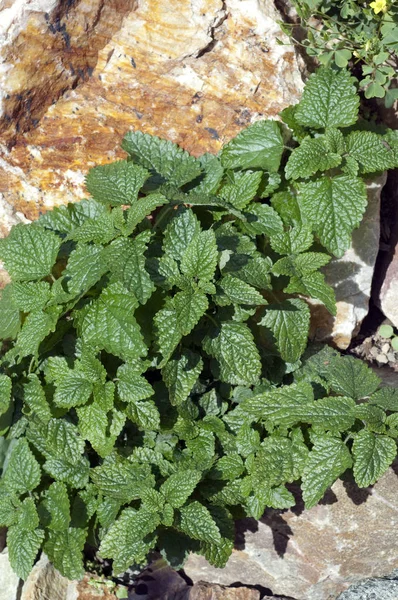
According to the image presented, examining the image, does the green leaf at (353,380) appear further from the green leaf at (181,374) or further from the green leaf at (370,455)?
the green leaf at (181,374)

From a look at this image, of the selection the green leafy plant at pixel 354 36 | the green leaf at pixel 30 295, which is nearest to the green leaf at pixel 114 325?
the green leaf at pixel 30 295

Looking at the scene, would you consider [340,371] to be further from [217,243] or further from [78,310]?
[78,310]

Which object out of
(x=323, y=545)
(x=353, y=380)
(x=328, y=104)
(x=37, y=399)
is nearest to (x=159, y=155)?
(x=328, y=104)

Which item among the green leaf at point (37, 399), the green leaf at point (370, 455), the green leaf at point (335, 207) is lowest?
the green leaf at point (370, 455)

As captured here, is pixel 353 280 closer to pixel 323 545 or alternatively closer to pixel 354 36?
pixel 354 36

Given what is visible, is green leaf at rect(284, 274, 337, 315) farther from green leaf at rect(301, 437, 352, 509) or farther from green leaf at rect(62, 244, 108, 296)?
green leaf at rect(62, 244, 108, 296)

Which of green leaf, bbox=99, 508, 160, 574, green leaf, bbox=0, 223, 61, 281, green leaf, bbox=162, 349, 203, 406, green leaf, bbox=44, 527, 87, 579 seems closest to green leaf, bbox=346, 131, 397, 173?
green leaf, bbox=162, 349, 203, 406
